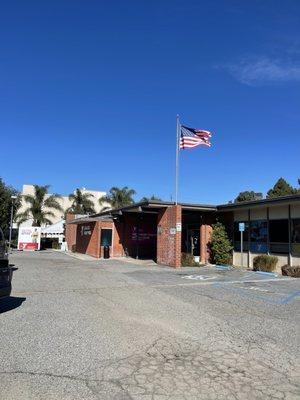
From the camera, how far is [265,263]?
2252 cm

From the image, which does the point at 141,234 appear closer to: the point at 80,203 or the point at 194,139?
the point at 194,139

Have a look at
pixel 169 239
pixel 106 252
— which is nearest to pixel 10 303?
pixel 169 239

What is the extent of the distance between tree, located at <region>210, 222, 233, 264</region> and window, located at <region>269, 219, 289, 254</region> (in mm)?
3399

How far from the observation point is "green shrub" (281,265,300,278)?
2021 centimetres

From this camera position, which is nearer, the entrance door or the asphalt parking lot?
the asphalt parking lot

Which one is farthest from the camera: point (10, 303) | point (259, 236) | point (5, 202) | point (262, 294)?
point (5, 202)

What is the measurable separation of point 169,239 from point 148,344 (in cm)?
1791

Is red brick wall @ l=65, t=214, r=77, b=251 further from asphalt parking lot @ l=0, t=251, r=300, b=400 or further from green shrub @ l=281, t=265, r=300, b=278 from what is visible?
asphalt parking lot @ l=0, t=251, r=300, b=400

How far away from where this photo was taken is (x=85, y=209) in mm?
69188

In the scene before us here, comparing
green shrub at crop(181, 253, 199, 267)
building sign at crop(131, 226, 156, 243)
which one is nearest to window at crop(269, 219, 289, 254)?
green shrub at crop(181, 253, 199, 267)

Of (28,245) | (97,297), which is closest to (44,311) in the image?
(97,297)

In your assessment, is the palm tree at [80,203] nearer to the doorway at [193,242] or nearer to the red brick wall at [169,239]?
the doorway at [193,242]

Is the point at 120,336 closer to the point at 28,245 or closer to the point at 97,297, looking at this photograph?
the point at 97,297

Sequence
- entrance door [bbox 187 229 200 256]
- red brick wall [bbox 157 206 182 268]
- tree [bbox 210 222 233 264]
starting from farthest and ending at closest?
entrance door [bbox 187 229 200 256] < tree [bbox 210 222 233 264] < red brick wall [bbox 157 206 182 268]
